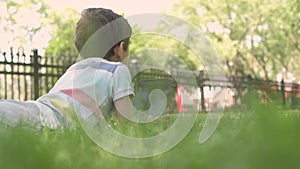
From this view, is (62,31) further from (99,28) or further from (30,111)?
(30,111)

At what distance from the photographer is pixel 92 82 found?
310 centimetres

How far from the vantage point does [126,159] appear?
2.64 feet

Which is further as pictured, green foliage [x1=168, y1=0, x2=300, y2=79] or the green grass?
green foliage [x1=168, y1=0, x2=300, y2=79]

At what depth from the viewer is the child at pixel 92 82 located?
275 cm

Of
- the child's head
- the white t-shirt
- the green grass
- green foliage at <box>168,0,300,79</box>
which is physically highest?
green foliage at <box>168,0,300,79</box>

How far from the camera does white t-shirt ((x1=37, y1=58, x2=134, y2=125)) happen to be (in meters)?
2.96

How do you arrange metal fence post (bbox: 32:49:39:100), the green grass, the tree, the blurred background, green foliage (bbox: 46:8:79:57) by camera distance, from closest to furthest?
the green grass → metal fence post (bbox: 32:49:39:100) → the blurred background → green foliage (bbox: 46:8:79:57) → the tree

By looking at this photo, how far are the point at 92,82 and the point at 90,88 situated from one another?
0.05 metres

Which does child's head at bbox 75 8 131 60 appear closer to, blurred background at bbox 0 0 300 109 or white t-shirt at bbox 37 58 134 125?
white t-shirt at bbox 37 58 134 125

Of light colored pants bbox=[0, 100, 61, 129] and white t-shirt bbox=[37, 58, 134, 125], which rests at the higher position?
white t-shirt bbox=[37, 58, 134, 125]

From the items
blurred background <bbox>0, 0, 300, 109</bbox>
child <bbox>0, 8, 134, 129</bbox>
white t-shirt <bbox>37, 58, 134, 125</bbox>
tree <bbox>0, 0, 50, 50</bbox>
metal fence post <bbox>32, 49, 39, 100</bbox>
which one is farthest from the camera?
tree <bbox>0, 0, 50, 50</bbox>

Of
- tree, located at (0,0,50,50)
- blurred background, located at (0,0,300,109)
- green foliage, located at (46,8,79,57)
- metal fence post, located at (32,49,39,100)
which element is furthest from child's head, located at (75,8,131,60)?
tree, located at (0,0,50,50)

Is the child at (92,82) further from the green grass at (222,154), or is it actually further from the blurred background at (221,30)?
the blurred background at (221,30)

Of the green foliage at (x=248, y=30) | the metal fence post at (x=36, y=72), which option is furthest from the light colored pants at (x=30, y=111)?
the green foliage at (x=248, y=30)
